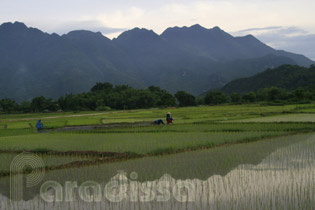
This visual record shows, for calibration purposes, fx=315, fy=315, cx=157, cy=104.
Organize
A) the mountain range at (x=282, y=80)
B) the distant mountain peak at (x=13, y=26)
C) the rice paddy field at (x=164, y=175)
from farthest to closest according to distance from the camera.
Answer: the distant mountain peak at (x=13, y=26), the mountain range at (x=282, y=80), the rice paddy field at (x=164, y=175)

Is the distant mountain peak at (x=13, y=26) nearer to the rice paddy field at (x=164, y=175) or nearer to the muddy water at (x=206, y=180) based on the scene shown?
the rice paddy field at (x=164, y=175)

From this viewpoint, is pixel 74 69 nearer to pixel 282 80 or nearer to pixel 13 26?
pixel 13 26

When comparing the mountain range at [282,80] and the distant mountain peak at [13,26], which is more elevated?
the distant mountain peak at [13,26]

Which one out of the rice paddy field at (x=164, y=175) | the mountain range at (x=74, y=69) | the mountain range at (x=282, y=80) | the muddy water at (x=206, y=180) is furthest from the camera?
the mountain range at (x=74, y=69)

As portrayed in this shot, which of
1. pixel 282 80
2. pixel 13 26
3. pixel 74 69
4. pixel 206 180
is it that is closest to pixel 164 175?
pixel 206 180

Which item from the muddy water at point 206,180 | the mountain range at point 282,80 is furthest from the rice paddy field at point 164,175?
the mountain range at point 282,80

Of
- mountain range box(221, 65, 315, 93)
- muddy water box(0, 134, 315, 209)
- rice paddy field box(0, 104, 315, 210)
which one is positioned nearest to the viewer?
muddy water box(0, 134, 315, 209)

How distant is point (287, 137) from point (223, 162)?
5651mm

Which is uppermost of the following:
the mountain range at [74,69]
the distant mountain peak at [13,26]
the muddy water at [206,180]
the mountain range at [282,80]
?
the distant mountain peak at [13,26]

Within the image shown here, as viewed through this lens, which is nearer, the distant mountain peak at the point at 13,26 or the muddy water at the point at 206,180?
the muddy water at the point at 206,180

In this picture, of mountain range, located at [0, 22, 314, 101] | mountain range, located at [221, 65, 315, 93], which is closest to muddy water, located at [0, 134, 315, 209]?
mountain range, located at [221, 65, 315, 93]

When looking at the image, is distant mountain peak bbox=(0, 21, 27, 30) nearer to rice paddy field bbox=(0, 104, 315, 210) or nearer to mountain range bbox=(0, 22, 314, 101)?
mountain range bbox=(0, 22, 314, 101)

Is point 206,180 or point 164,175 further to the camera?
point 164,175

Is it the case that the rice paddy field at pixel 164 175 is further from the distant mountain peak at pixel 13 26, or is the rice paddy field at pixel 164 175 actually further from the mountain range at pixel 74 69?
the distant mountain peak at pixel 13 26
